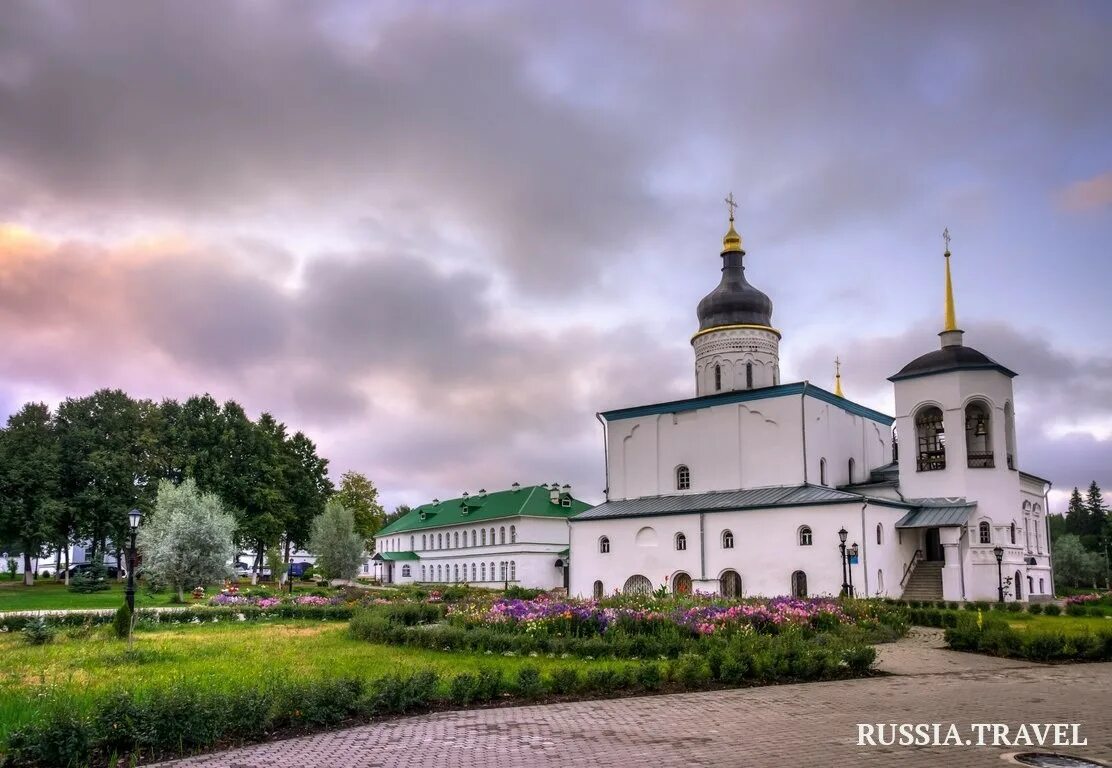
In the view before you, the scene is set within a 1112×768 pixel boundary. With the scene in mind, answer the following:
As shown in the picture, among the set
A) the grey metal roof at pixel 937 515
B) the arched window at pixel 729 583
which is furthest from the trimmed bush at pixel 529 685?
Answer: the grey metal roof at pixel 937 515

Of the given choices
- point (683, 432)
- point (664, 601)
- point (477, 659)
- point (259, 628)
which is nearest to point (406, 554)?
point (683, 432)

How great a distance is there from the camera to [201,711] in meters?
8.54

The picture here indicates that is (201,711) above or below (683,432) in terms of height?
below

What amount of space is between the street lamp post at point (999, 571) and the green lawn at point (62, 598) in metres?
29.5

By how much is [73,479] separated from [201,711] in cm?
4810

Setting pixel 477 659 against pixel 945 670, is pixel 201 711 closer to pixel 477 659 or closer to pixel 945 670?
pixel 477 659

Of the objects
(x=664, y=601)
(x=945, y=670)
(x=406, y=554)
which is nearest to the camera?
(x=945, y=670)

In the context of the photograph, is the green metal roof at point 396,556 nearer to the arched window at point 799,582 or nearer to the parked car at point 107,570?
the parked car at point 107,570

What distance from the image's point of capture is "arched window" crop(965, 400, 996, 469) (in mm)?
33969

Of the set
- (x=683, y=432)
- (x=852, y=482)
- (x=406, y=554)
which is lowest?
(x=406, y=554)

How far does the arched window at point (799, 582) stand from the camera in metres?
32.2

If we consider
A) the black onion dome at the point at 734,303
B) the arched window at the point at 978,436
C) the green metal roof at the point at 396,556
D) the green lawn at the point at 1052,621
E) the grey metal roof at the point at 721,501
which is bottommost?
the green metal roof at the point at 396,556

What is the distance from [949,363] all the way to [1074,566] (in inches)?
1329

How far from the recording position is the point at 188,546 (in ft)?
123
